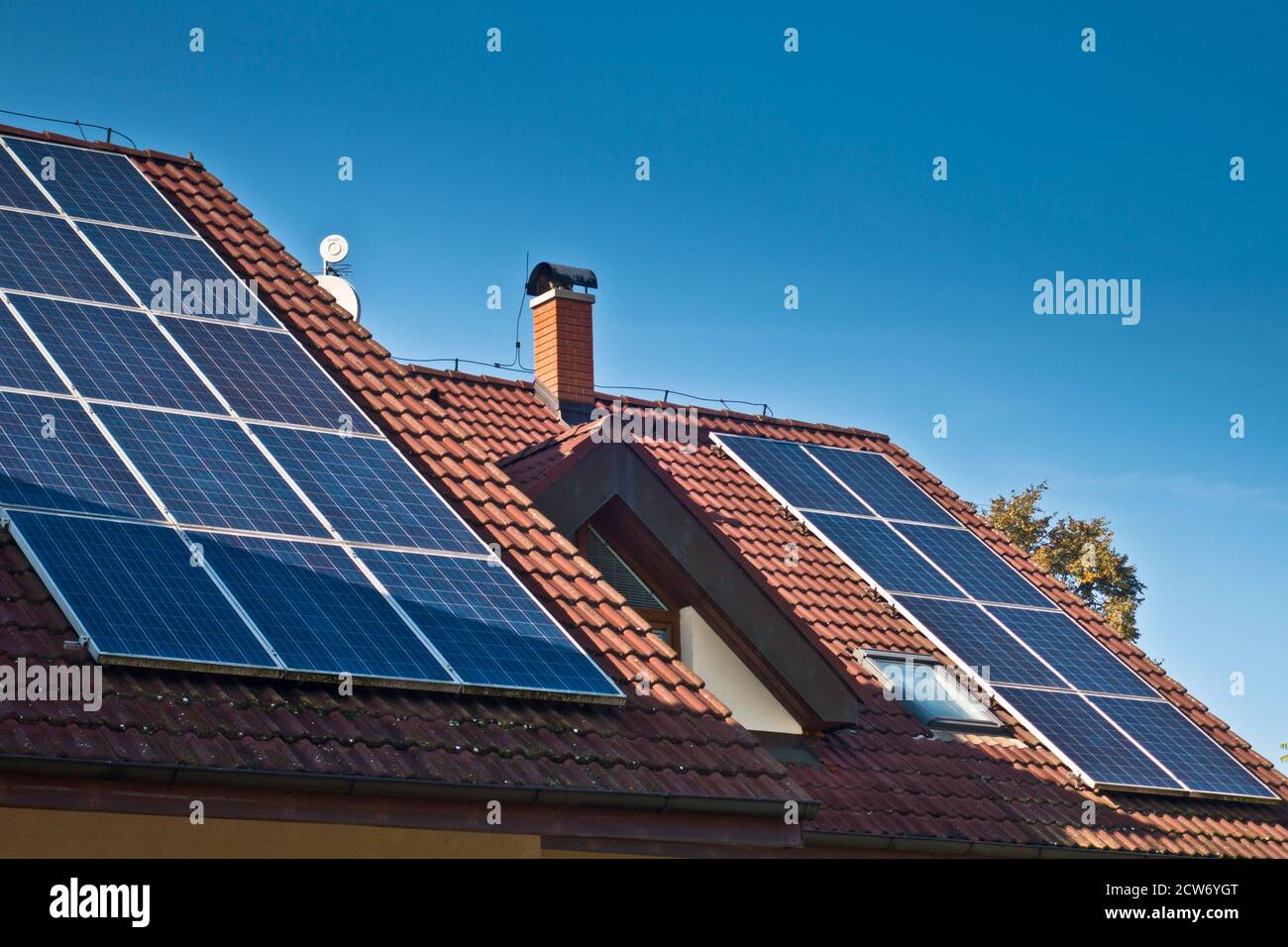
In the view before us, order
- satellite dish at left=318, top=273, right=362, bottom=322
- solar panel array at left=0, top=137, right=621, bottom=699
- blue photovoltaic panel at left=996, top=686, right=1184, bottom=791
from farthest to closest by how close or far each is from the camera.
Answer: satellite dish at left=318, top=273, right=362, bottom=322 → blue photovoltaic panel at left=996, top=686, right=1184, bottom=791 → solar panel array at left=0, top=137, right=621, bottom=699

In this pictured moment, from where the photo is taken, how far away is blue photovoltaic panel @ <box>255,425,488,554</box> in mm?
11984

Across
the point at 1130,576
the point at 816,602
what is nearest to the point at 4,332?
the point at 816,602

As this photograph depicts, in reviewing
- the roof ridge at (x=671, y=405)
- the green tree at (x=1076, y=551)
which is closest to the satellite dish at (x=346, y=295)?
the roof ridge at (x=671, y=405)

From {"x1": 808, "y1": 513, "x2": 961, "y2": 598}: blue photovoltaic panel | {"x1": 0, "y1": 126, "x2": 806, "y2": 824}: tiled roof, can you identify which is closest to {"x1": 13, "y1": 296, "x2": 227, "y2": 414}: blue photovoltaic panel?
{"x1": 0, "y1": 126, "x2": 806, "y2": 824}: tiled roof

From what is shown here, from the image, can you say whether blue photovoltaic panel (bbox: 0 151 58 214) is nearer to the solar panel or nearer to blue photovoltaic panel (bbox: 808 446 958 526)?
the solar panel

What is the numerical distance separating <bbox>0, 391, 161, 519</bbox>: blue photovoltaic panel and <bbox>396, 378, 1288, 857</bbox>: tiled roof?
381cm

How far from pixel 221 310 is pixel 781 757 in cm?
567

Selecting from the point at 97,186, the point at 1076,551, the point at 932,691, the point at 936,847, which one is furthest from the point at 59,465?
the point at 1076,551

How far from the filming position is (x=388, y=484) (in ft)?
41.4

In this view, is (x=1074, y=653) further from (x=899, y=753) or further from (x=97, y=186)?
(x=97, y=186)

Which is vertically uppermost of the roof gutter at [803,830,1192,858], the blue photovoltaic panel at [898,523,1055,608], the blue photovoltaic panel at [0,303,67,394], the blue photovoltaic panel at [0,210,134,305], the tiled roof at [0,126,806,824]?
the blue photovoltaic panel at [0,210,134,305]

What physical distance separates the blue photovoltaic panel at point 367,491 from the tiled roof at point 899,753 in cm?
163

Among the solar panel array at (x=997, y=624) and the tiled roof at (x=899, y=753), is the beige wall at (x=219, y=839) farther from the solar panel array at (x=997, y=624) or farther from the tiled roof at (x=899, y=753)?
the solar panel array at (x=997, y=624)
